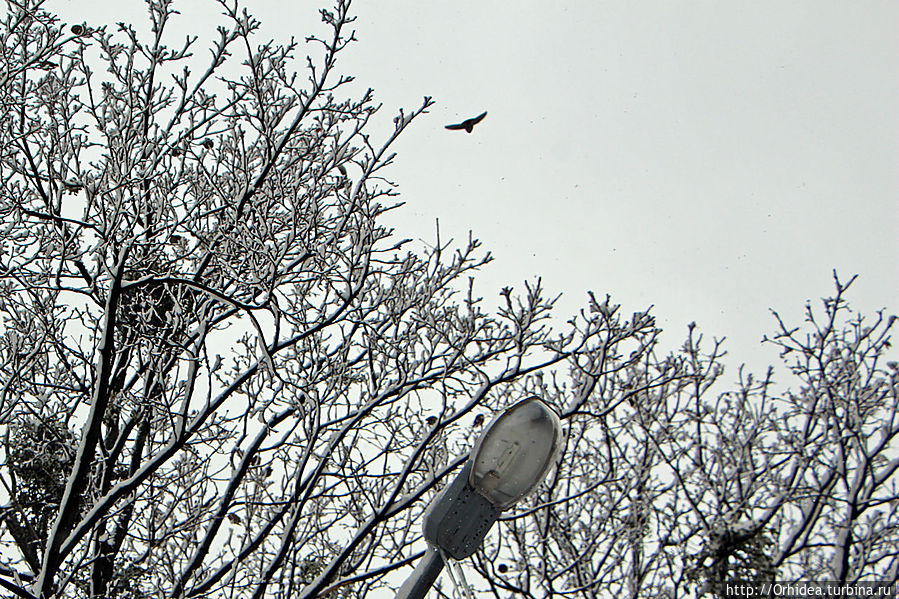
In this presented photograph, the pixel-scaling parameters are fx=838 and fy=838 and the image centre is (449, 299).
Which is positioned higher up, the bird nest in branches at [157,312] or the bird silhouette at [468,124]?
the bird silhouette at [468,124]

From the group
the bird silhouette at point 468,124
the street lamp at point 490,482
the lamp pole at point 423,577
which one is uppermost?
the bird silhouette at point 468,124

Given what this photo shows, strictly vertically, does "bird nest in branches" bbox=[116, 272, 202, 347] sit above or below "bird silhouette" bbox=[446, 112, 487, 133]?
below

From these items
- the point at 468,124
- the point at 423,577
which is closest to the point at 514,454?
the point at 423,577

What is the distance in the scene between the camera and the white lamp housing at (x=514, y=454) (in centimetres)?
295

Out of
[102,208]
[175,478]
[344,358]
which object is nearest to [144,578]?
[175,478]

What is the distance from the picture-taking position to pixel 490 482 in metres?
2.94

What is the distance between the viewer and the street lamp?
2.87m

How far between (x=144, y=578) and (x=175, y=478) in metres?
0.86

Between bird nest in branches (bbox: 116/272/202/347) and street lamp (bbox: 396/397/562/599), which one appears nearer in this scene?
street lamp (bbox: 396/397/562/599)

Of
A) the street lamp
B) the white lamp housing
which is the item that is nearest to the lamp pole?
the street lamp

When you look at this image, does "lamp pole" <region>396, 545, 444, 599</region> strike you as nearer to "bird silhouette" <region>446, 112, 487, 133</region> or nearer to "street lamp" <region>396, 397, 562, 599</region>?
"street lamp" <region>396, 397, 562, 599</region>

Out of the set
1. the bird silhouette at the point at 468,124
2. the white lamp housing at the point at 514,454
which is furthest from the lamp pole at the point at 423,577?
the bird silhouette at the point at 468,124

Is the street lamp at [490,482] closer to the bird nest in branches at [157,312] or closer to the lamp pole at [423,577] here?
the lamp pole at [423,577]

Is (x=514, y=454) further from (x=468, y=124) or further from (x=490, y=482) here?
(x=468, y=124)
